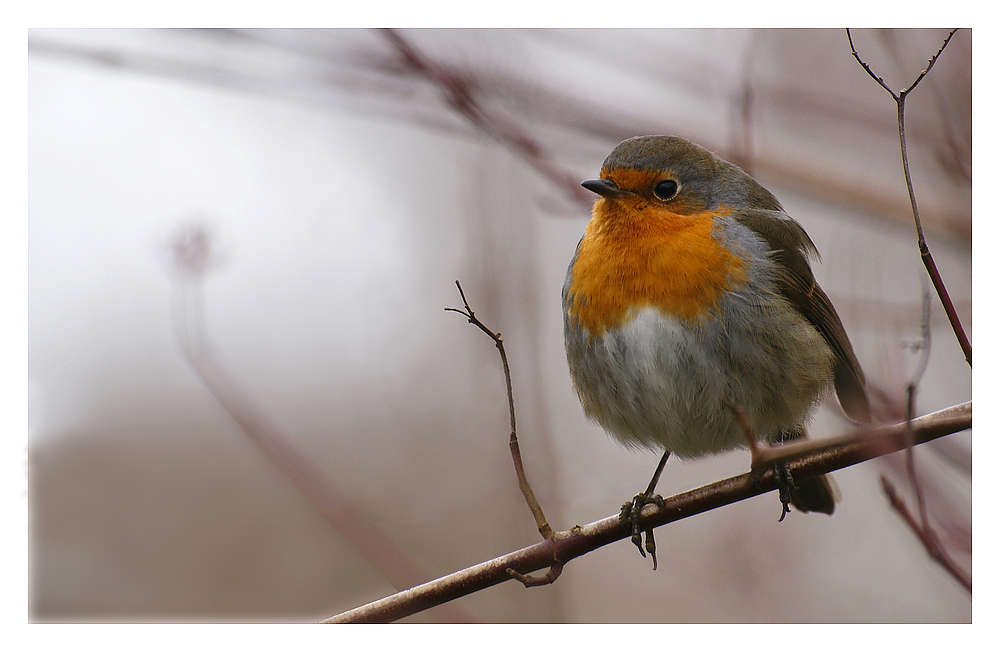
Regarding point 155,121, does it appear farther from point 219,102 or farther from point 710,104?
point 710,104

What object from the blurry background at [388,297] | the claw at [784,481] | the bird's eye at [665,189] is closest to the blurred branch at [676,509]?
the claw at [784,481]

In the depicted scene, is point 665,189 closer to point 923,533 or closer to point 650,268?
point 650,268

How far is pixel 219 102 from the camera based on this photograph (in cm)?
210

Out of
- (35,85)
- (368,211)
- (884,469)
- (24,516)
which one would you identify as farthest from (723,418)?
(35,85)

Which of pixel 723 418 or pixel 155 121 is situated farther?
pixel 155 121

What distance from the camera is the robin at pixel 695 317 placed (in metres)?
1.63

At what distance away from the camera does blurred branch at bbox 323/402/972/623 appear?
1.39 metres

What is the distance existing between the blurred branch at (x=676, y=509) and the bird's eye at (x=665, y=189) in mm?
607

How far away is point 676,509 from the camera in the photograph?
160cm

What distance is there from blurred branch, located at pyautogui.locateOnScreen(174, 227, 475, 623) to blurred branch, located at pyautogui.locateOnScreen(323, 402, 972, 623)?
0.16 meters

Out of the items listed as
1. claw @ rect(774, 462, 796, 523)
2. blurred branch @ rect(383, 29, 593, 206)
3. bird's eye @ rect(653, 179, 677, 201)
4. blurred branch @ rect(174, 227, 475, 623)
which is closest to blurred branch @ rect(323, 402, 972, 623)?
claw @ rect(774, 462, 796, 523)

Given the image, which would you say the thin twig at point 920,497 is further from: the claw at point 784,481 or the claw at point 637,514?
the claw at point 637,514

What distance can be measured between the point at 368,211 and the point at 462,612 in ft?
3.28
